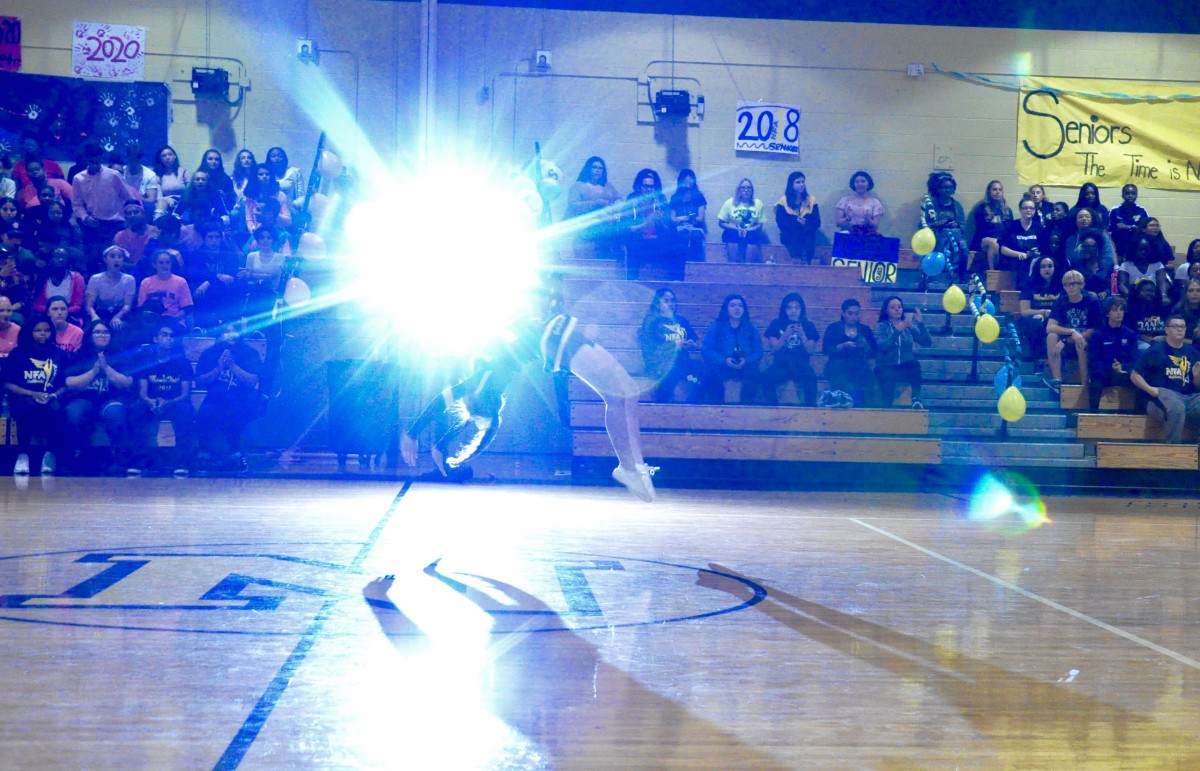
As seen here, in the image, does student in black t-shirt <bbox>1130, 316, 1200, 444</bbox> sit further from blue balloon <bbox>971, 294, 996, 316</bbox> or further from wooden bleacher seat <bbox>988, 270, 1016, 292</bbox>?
wooden bleacher seat <bbox>988, 270, 1016, 292</bbox>

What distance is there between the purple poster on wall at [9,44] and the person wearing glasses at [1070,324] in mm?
11761

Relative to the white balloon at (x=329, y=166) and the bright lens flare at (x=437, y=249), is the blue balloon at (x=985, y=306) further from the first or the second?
the white balloon at (x=329, y=166)

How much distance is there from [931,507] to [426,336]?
4.94 m

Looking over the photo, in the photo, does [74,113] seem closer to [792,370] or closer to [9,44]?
[9,44]

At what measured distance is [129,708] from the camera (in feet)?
9.97

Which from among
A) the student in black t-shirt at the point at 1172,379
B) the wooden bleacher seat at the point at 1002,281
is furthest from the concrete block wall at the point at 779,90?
the student in black t-shirt at the point at 1172,379

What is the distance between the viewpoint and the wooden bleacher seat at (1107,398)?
36.4 ft

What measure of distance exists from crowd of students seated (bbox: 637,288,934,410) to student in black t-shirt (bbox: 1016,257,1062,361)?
5.59 feet

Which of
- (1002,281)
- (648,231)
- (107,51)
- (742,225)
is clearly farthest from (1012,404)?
(107,51)

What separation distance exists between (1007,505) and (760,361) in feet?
9.23

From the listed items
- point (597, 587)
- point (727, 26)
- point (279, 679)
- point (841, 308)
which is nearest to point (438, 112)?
point (727, 26)

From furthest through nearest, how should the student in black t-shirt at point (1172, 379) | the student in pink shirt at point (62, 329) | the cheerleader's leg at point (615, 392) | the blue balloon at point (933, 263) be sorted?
1. the blue balloon at point (933, 263)
2. the student in black t-shirt at point (1172, 379)
3. the student in pink shirt at point (62, 329)
4. the cheerleader's leg at point (615, 392)

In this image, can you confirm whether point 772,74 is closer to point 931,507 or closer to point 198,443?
point 931,507

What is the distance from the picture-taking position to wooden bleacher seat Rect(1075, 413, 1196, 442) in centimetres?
1077
